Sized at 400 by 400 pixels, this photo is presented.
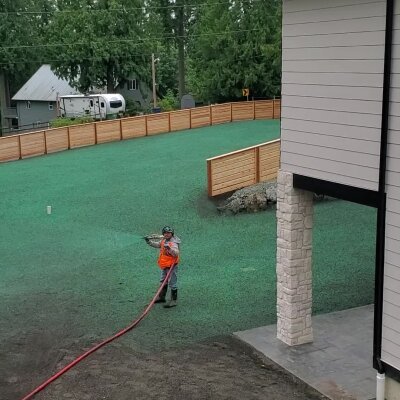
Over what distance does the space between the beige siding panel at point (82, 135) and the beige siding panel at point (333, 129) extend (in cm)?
2493

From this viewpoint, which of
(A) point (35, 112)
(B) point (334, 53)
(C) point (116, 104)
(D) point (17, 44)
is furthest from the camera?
(A) point (35, 112)

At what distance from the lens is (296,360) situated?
10586 mm

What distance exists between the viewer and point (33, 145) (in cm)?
3216

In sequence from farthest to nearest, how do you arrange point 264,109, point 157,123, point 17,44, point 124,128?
point 17,44
point 264,109
point 157,123
point 124,128

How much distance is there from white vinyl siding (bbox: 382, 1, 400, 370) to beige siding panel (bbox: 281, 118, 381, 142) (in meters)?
0.35

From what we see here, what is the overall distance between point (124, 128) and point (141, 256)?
20.4 m

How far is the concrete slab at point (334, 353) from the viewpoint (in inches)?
381

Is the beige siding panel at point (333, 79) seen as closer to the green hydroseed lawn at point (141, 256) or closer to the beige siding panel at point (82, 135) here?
the green hydroseed lawn at point (141, 256)

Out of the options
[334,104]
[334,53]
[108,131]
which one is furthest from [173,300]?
[108,131]

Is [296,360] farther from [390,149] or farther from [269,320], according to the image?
[390,149]

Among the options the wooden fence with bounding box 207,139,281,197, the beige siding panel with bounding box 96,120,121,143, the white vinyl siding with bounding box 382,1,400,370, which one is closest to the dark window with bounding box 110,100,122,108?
the beige siding panel with bounding box 96,120,121,143

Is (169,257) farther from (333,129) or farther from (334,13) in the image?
(334,13)

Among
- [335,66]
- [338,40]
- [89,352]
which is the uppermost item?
[338,40]

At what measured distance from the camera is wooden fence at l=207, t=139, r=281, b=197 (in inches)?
862
